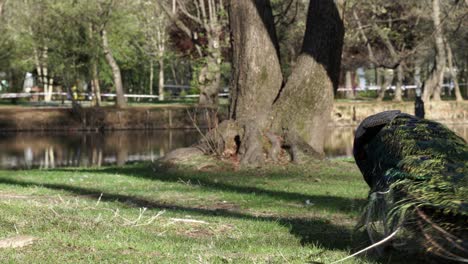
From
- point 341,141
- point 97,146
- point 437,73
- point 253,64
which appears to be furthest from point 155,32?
point 253,64

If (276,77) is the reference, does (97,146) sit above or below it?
below

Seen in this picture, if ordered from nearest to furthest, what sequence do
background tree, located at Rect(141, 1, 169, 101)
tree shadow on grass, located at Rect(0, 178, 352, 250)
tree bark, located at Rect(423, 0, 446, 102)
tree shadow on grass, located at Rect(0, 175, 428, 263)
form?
tree shadow on grass, located at Rect(0, 175, 428, 263) → tree shadow on grass, located at Rect(0, 178, 352, 250) → tree bark, located at Rect(423, 0, 446, 102) → background tree, located at Rect(141, 1, 169, 101)

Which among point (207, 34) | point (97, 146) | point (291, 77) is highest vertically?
point (207, 34)

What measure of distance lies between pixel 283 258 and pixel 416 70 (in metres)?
59.6

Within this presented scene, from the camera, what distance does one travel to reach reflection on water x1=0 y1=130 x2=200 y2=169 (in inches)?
1038

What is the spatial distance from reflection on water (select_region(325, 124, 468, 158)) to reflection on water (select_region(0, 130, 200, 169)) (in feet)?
19.5

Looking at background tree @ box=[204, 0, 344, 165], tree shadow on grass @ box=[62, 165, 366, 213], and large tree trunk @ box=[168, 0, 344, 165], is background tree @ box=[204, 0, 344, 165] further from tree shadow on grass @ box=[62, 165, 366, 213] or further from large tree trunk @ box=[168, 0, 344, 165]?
tree shadow on grass @ box=[62, 165, 366, 213]

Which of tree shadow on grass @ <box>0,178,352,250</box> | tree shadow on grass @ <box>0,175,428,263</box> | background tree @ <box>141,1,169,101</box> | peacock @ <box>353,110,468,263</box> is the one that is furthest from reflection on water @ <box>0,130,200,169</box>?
background tree @ <box>141,1,169,101</box>

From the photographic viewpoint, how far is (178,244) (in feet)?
23.9

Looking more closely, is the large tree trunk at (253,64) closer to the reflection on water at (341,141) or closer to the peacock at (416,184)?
the peacock at (416,184)

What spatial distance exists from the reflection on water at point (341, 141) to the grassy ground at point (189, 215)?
11.1m

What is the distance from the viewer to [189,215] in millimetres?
9906

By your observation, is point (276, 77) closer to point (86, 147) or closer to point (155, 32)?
point (86, 147)

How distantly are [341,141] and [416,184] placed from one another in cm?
2798
